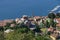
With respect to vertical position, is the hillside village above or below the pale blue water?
below

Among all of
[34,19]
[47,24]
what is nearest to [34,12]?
[34,19]

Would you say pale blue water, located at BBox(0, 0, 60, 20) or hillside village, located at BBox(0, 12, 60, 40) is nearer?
hillside village, located at BBox(0, 12, 60, 40)

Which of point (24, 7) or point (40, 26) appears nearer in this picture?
point (40, 26)

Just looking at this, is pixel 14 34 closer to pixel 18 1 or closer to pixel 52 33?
pixel 52 33

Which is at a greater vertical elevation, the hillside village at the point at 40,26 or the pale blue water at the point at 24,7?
the pale blue water at the point at 24,7

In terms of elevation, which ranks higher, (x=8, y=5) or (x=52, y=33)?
→ (x=8, y=5)

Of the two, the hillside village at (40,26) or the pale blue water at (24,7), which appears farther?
the pale blue water at (24,7)

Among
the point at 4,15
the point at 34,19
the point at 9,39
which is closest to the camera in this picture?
the point at 9,39

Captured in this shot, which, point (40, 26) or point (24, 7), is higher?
point (24, 7)
